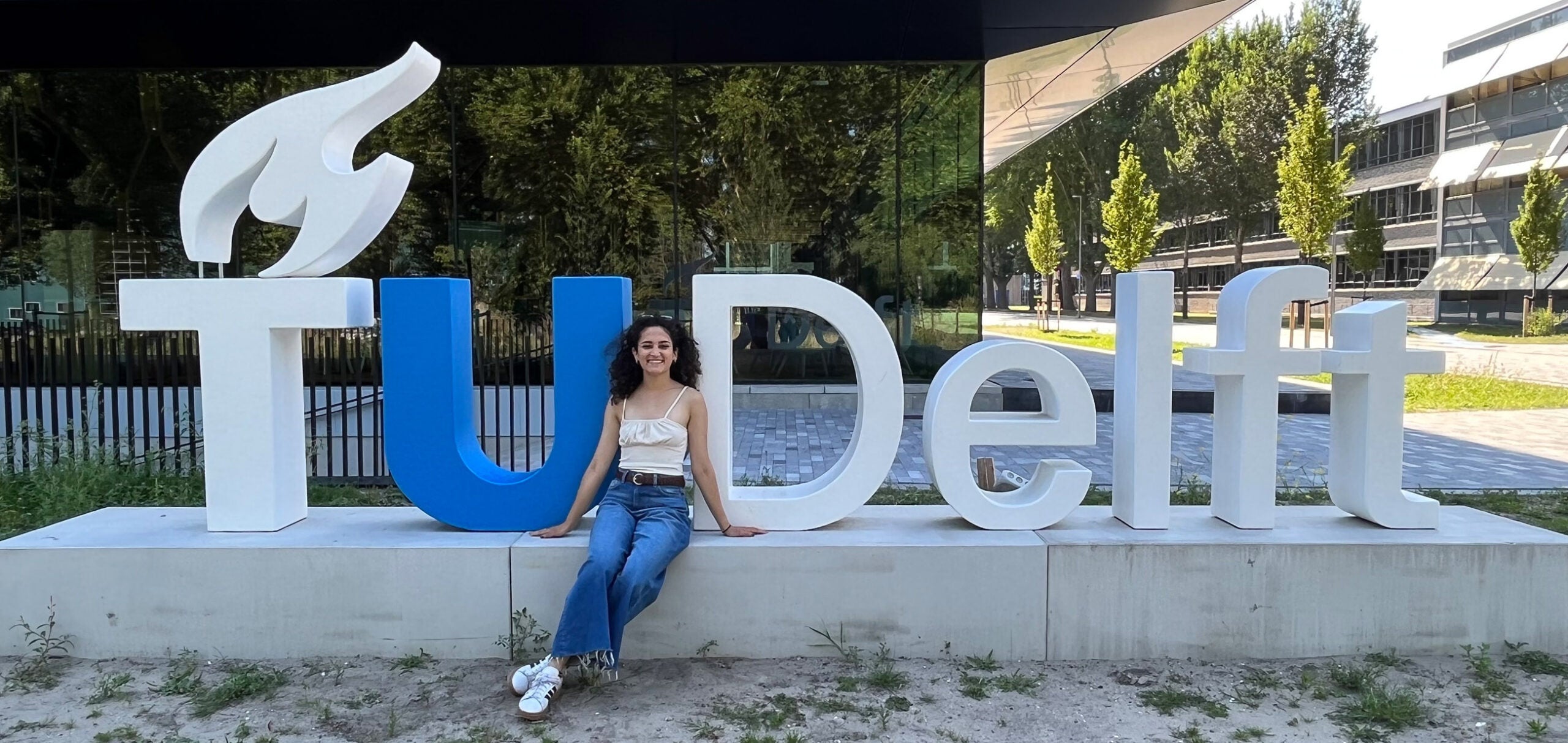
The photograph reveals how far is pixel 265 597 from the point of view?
3965mm

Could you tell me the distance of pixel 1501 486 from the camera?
24.0ft

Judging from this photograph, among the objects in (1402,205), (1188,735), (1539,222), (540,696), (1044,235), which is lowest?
(1188,735)

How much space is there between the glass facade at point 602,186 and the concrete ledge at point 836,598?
30.5 feet

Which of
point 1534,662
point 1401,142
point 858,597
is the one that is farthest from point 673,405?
point 1401,142

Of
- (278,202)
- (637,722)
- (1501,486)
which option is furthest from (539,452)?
(1501,486)

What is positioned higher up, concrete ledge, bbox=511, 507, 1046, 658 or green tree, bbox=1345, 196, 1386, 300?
green tree, bbox=1345, 196, 1386, 300

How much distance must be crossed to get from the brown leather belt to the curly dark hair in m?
0.32

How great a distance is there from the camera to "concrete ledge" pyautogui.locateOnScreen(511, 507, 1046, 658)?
3.95m

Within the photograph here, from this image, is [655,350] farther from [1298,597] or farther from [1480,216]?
[1480,216]

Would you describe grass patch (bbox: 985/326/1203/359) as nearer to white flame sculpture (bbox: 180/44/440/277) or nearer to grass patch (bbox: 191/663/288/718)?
white flame sculpture (bbox: 180/44/440/277)

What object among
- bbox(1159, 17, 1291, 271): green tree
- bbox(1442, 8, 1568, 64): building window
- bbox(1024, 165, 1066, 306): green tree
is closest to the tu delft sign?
bbox(1024, 165, 1066, 306): green tree

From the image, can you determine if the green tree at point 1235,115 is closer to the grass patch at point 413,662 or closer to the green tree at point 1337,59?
the green tree at point 1337,59

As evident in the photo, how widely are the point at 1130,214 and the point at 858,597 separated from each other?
28.8 metres

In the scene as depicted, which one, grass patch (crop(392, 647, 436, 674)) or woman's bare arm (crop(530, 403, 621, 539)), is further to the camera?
woman's bare arm (crop(530, 403, 621, 539))
